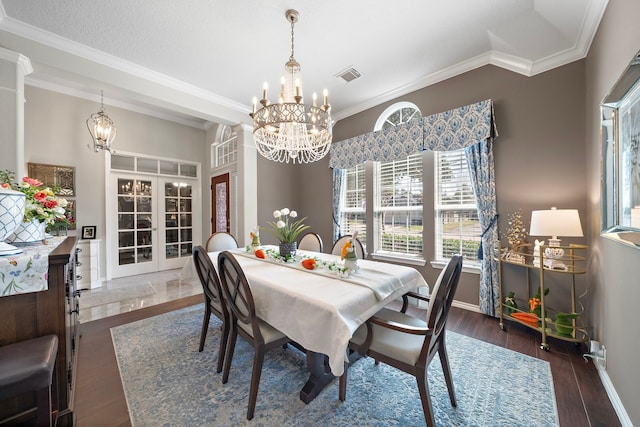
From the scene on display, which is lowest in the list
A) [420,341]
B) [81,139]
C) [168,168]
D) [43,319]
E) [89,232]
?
[420,341]

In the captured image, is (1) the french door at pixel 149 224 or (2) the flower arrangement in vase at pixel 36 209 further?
(1) the french door at pixel 149 224

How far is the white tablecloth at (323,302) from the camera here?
52.9 inches

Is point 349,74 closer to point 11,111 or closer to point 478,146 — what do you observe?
point 478,146

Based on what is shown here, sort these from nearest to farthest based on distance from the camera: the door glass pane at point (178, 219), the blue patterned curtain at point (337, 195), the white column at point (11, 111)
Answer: the white column at point (11, 111)
the blue patterned curtain at point (337, 195)
the door glass pane at point (178, 219)

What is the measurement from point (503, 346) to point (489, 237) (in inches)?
44.0

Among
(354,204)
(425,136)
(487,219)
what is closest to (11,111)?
(354,204)

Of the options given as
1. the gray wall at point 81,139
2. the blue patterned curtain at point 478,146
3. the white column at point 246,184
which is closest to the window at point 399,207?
the blue patterned curtain at point 478,146

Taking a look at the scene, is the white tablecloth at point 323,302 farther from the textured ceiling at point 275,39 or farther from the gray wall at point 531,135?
the textured ceiling at point 275,39

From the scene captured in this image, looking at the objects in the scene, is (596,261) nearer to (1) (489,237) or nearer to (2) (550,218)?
(2) (550,218)

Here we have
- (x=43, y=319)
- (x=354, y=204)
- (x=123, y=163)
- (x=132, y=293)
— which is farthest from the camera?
(x=123, y=163)

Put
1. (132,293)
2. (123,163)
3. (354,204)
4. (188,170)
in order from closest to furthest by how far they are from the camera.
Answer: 1. (132,293)
2. (354,204)
3. (123,163)
4. (188,170)

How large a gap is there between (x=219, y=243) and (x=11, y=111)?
7.44 feet

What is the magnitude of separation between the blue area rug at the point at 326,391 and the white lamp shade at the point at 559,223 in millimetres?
1073

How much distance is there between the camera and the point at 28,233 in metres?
1.62
